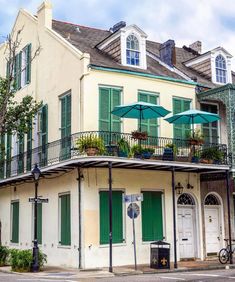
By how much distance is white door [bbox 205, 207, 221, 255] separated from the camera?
20.2m

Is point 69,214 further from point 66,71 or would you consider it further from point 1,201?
point 1,201

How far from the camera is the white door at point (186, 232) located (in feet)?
64.4

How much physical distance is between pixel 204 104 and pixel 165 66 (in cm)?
268

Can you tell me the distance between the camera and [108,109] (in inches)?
739

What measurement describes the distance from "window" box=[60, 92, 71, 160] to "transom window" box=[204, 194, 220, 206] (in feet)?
20.4

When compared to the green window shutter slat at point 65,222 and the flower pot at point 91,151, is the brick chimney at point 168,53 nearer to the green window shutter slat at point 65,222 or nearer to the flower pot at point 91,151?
the flower pot at point 91,151

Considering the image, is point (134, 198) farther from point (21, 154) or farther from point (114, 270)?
point (21, 154)

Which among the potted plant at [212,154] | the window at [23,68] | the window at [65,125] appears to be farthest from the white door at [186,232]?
the window at [23,68]

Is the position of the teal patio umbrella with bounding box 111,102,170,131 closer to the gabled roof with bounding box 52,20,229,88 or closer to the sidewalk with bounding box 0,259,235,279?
the gabled roof with bounding box 52,20,229,88

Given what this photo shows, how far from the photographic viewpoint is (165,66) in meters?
22.6

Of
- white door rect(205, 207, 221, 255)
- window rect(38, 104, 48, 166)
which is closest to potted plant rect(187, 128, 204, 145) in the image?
white door rect(205, 207, 221, 255)

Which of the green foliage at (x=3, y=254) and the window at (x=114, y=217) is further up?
the window at (x=114, y=217)

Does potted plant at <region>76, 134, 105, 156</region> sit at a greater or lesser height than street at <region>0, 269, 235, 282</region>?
greater

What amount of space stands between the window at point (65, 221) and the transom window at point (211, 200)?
228 inches
